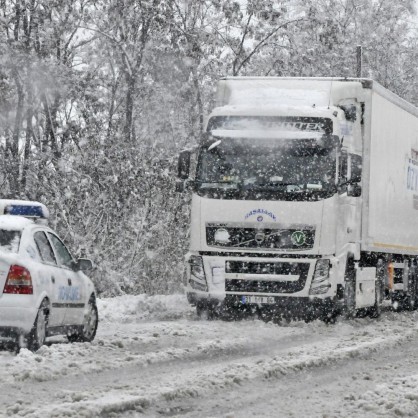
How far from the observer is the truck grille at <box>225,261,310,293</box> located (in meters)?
18.5

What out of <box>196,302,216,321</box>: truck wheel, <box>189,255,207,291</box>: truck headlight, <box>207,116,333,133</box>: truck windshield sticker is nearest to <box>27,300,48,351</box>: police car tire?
<box>189,255,207,291</box>: truck headlight

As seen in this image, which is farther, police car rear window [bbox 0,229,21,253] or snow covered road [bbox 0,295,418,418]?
police car rear window [bbox 0,229,21,253]

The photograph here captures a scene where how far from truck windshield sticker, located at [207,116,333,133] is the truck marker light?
23.6ft

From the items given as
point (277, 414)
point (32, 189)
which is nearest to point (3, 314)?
point (277, 414)

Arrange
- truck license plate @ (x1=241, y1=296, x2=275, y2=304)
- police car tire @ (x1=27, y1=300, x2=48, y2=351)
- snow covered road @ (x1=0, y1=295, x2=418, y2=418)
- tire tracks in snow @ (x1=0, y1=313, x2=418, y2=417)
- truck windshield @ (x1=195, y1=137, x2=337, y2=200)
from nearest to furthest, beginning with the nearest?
tire tracks in snow @ (x1=0, y1=313, x2=418, y2=417)
snow covered road @ (x1=0, y1=295, x2=418, y2=418)
police car tire @ (x1=27, y1=300, x2=48, y2=351)
truck windshield @ (x1=195, y1=137, x2=337, y2=200)
truck license plate @ (x1=241, y1=296, x2=275, y2=304)

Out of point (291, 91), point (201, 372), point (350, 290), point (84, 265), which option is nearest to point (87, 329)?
point (84, 265)

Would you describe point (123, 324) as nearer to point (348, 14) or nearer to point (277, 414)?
point (277, 414)

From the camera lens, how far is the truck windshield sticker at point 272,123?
61.0ft

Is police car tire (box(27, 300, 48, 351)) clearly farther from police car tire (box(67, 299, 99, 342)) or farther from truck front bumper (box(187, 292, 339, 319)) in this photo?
truck front bumper (box(187, 292, 339, 319))

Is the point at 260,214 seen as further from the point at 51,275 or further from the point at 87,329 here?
the point at 51,275

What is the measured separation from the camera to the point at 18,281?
39.8 feet

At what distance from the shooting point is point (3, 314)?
469 inches

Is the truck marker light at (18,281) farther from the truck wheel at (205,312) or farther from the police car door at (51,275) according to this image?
the truck wheel at (205,312)

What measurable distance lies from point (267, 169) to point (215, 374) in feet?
25.8
